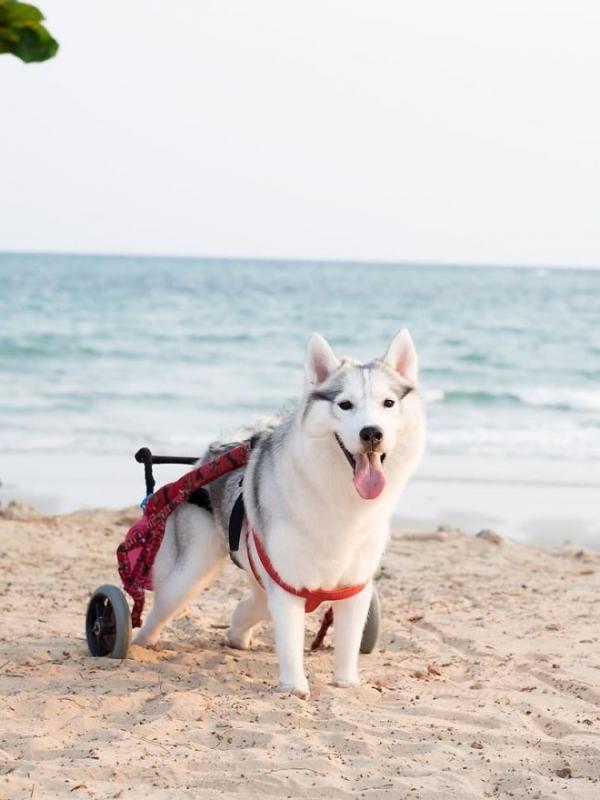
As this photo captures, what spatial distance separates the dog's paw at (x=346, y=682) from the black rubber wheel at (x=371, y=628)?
654mm

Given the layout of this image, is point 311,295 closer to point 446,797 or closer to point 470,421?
point 470,421

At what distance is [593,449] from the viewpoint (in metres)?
16.4

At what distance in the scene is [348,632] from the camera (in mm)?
5504

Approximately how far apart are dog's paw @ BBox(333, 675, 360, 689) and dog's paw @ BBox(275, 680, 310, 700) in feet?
0.76

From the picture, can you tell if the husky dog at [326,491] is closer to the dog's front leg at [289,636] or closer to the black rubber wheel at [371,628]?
the dog's front leg at [289,636]

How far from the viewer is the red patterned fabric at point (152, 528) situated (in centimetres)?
580

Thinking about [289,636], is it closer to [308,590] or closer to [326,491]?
[308,590]

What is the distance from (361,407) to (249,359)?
2180 centimetres

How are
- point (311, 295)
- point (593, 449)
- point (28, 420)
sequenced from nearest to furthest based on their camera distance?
point (593, 449) < point (28, 420) < point (311, 295)

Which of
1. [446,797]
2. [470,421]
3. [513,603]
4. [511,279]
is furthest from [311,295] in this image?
[446,797]

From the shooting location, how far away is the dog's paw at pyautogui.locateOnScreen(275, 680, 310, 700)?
526 centimetres

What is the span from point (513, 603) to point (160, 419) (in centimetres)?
1111

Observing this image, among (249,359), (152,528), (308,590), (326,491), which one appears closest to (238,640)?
(152,528)

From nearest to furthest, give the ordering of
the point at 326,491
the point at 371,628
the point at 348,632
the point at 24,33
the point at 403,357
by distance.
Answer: the point at 24,33, the point at 326,491, the point at 403,357, the point at 348,632, the point at 371,628
